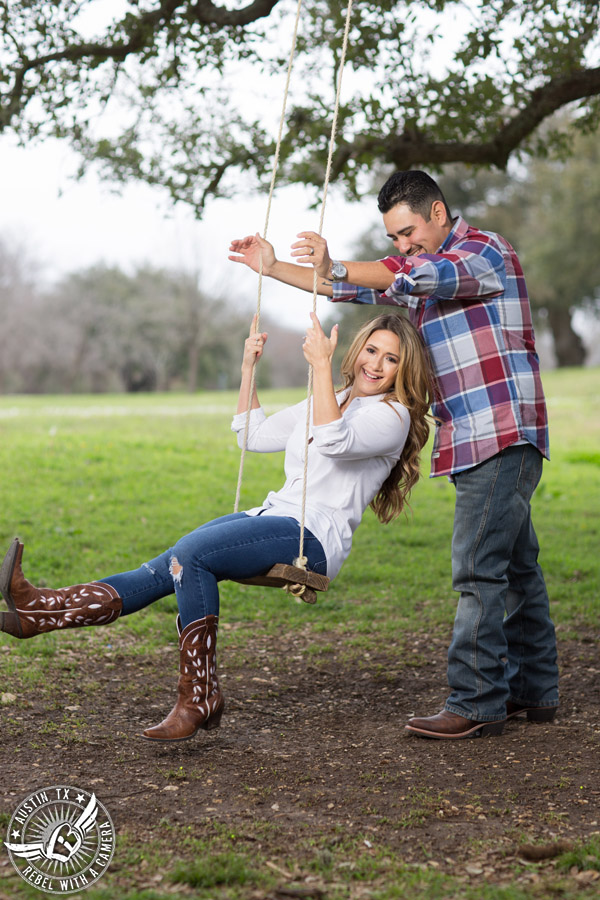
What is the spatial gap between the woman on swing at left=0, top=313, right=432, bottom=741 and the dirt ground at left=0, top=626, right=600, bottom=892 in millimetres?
283

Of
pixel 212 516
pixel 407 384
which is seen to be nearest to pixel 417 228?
pixel 407 384

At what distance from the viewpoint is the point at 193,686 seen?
3.12 meters

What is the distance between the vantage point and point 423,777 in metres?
3.17

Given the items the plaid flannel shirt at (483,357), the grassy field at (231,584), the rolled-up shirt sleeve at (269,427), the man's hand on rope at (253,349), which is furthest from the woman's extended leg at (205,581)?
the plaid flannel shirt at (483,357)

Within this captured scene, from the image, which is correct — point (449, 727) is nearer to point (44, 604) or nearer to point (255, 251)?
point (44, 604)

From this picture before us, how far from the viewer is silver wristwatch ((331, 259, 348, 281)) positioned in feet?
10.9

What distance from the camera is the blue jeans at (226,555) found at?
309 centimetres

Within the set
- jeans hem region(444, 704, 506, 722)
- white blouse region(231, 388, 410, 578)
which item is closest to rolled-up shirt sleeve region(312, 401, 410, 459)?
white blouse region(231, 388, 410, 578)

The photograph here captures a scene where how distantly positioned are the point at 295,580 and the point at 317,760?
776mm

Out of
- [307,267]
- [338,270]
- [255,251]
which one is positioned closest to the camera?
[338,270]

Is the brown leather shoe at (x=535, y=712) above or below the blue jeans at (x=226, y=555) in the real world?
below

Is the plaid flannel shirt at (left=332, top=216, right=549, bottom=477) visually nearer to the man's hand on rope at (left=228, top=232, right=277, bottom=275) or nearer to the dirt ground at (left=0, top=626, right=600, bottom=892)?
the man's hand on rope at (left=228, top=232, right=277, bottom=275)

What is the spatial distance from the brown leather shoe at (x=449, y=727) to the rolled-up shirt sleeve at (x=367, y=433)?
1.07 meters

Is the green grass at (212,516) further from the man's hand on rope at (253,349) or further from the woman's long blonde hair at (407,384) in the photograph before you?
the man's hand on rope at (253,349)
